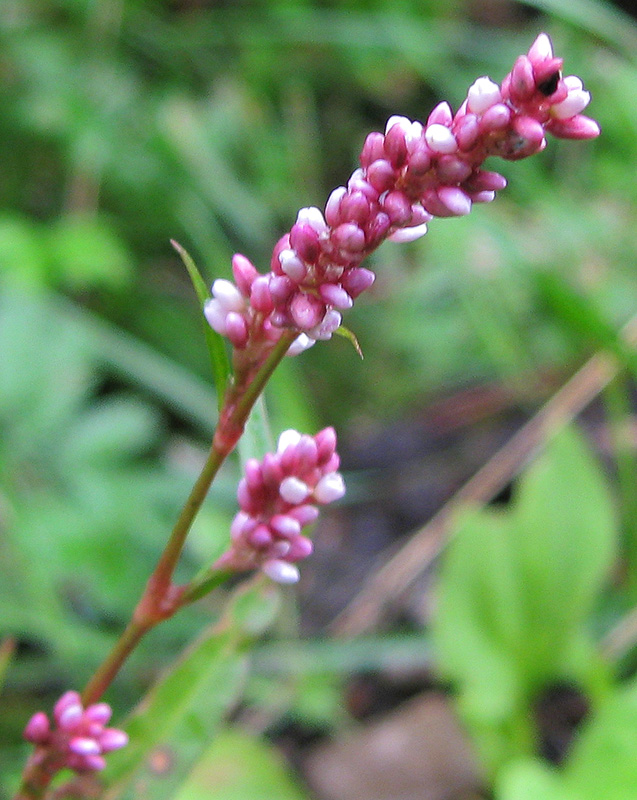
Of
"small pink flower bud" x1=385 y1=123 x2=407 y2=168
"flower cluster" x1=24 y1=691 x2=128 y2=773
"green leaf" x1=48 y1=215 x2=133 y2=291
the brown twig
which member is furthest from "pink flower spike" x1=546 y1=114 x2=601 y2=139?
"green leaf" x1=48 y1=215 x2=133 y2=291

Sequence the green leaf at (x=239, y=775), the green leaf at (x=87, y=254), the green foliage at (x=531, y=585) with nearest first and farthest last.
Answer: the green leaf at (x=239, y=775) → the green foliage at (x=531, y=585) → the green leaf at (x=87, y=254)

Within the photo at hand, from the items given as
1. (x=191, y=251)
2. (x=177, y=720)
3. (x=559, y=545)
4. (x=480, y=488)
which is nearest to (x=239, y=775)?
(x=177, y=720)

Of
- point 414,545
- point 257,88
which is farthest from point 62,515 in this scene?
point 257,88

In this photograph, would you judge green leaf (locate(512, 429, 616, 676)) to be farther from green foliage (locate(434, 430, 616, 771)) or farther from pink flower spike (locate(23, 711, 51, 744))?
pink flower spike (locate(23, 711, 51, 744))

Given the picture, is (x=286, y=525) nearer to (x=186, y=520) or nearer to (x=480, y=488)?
(x=186, y=520)

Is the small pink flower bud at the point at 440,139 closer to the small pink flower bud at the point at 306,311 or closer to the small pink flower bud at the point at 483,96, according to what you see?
the small pink flower bud at the point at 483,96

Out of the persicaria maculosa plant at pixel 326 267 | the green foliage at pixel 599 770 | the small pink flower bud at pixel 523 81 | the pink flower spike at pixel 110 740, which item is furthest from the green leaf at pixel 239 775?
the small pink flower bud at pixel 523 81
